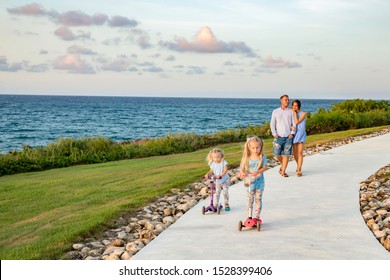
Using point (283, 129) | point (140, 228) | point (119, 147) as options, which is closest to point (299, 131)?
point (283, 129)

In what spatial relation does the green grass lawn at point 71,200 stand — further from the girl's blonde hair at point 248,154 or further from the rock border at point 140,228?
the girl's blonde hair at point 248,154

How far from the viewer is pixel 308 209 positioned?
29.7 ft

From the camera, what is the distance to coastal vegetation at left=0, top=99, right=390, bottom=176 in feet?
58.1

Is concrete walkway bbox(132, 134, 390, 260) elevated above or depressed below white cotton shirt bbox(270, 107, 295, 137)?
below

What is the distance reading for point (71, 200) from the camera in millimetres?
10586

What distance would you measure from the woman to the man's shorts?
327mm

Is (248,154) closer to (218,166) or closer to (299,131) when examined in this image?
(218,166)

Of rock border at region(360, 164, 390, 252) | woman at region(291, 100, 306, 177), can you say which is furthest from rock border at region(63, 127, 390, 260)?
woman at region(291, 100, 306, 177)

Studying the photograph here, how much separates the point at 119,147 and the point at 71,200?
Result: 1054cm

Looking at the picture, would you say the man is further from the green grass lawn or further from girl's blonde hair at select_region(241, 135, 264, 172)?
girl's blonde hair at select_region(241, 135, 264, 172)

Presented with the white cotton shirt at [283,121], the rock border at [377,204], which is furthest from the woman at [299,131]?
the rock border at [377,204]

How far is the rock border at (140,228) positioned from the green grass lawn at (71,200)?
0.76 feet

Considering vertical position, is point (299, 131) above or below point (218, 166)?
above
